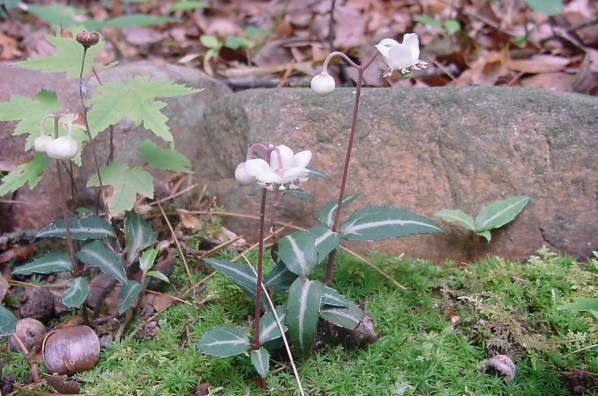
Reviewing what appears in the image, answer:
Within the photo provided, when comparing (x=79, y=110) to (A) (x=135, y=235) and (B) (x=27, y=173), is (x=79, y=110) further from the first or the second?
(A) (x=135, y=235)

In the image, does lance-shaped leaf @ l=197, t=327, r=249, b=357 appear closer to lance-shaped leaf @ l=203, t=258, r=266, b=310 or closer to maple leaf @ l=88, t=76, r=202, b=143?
lance-shaped leaf @ l=203, t=258, r=266, b=310

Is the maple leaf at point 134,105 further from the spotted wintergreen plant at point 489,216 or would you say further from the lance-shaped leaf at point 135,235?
the spotted wintergreen plant at point 489,216

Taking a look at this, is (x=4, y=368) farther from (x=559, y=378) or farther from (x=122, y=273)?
(x=559, y=378)

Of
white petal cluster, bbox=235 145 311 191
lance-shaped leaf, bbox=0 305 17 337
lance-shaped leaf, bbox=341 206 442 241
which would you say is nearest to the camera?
white petal cluster, bbox=235 145 311 191

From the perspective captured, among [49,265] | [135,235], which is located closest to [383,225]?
[135,235]

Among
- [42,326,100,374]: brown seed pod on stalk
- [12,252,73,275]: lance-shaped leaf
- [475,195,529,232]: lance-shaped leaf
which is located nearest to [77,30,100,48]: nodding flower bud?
[12,252,73,275]: lance-shaped leaf
